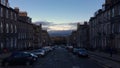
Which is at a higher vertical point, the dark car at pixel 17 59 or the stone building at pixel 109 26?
the stone building at pixel 109 26

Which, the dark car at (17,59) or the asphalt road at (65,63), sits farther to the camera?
the dark car at (17,59)

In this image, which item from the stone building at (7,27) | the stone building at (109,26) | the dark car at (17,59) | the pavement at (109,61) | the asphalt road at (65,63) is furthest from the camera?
the stone building at (7,27)

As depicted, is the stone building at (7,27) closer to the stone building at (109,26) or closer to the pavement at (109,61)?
the stone building at (109,26)

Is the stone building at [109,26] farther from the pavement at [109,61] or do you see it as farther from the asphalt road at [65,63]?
the asphalt road at [65,63]

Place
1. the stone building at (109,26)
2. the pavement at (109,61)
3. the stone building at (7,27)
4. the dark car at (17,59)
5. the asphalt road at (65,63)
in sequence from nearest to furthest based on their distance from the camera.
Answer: the asphalt road at (65,63) < the pavement at (109,61) < the dark car at (17,59) < the stone building at (109,26) < the stone building at (7,27)

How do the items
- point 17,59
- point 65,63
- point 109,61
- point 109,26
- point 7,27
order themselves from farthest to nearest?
point 109,26 < point 7,27 < point 109,61 < point 65,63 < point 17,59

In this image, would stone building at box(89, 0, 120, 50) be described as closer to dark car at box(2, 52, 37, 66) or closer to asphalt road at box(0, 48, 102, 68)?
asphalt road at box(0, 48, 102, 68)

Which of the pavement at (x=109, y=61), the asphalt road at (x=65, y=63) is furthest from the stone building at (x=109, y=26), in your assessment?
the asphalt road at (x=65, y=63)

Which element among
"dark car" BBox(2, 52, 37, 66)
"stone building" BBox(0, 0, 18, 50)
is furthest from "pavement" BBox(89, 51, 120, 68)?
"stone building" BBox(0, 0, 18, 50)

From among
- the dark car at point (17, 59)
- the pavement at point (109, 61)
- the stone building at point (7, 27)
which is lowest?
the pavement at point (109, 61)

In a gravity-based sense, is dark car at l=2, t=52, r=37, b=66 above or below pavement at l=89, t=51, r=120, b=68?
above

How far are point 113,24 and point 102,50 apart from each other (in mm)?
13109

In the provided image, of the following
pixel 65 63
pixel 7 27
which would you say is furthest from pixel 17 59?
pixel 7 27

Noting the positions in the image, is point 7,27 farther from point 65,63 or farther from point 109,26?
point 65,63
